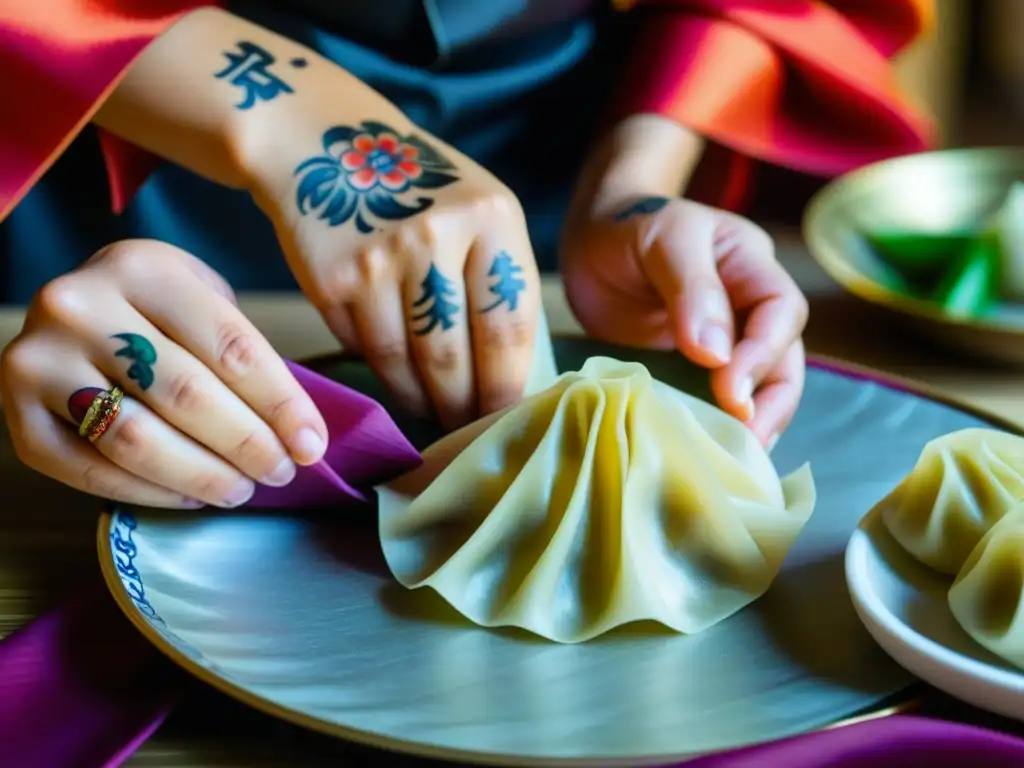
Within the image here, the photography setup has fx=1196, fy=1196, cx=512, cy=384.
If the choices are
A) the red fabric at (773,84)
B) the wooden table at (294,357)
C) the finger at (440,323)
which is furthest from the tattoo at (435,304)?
the red fabric at (773,84)

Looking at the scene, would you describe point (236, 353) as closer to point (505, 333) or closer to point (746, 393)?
point (505, 333)

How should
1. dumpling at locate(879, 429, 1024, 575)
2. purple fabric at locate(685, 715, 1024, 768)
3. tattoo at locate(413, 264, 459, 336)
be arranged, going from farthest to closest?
tattoo at locate(413, 264, 459, 336)
dumpling at locate(879, 429, 1024, 575)
purple fabric at locate(685, 715, 1024, 768)

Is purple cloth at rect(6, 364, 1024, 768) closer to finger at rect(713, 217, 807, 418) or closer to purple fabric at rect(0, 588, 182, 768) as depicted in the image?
purple fabric at rect(0, 588, 182, 768)

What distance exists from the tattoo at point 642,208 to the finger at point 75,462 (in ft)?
1.18

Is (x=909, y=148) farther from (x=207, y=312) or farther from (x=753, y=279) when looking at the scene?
(x=207, y=312)

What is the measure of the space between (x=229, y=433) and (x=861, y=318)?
549 mm

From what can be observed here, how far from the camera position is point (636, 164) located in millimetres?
910

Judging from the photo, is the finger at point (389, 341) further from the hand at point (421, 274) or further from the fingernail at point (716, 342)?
the fingernail at point (716, 342)

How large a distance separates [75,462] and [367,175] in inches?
9.2

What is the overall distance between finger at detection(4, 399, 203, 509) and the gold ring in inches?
0.6

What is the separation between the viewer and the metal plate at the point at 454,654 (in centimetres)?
44

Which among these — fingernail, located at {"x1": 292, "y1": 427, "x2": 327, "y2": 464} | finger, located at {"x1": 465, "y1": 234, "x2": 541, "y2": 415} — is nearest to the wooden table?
fingernail, located at {"x1": 292, "y1": 427, "x2": 327, "y2": 464}

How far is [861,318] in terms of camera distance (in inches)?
36.4

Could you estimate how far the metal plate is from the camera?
17.1 inches
